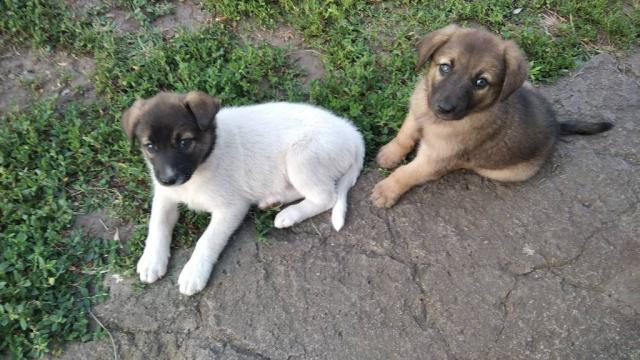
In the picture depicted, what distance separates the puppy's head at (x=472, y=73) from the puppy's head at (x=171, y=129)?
1.54m

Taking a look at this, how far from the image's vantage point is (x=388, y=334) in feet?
11.5

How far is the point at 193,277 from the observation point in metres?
3.53

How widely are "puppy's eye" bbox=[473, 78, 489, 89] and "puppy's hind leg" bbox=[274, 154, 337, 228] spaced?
123 cm

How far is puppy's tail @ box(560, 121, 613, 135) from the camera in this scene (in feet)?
14.5

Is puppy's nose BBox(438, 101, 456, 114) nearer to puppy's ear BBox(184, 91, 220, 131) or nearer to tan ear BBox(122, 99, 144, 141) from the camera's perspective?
puppy's ear BBox(184, 91, 220, 131)

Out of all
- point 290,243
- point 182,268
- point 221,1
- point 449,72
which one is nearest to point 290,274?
point 290,243

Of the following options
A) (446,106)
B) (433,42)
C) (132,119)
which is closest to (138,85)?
(132,119)

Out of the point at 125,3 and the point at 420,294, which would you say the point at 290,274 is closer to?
the point at 420,294

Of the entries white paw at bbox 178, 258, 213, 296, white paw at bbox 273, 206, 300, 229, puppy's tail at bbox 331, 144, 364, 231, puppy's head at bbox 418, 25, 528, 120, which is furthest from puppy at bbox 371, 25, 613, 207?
white paw at bbox 178, 258, 213, 296

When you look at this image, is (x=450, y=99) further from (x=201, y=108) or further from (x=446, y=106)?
(x=201, y=108)

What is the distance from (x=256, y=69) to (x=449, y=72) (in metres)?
2.02

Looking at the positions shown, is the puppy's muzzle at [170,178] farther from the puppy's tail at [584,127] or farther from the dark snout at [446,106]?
the puppy's tail at [584,127]

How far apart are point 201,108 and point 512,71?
2.06 metres

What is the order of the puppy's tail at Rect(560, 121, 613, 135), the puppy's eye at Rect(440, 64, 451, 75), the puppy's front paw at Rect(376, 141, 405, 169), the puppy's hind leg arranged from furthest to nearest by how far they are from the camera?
1. the puppy's tail at Rect(560, 121, 613, 135)
2. the puppy's front paw at Rect(376, 141, 405, 169)
3. the puppy's hind leg
4. the puppy's eye at Rect(440, 64, 451, 75)
